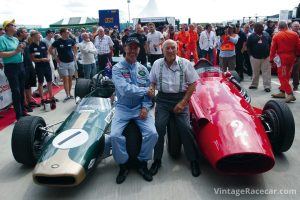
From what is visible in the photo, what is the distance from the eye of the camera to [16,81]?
233 inches

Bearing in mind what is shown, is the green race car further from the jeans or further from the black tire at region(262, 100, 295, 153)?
the jeans

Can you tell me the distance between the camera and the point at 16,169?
4113 mm

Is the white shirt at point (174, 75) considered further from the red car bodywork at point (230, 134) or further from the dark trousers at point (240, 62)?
the dark trousers at point (240, 62)

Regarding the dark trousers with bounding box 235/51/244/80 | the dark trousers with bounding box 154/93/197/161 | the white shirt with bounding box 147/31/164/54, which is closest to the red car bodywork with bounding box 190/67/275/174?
the dark trousers with bounding box 154/93/197/161

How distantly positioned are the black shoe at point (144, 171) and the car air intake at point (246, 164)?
2.77 ft

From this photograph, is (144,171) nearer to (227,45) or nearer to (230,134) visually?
(230,134)

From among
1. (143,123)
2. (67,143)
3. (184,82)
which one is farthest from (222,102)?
(67,143)

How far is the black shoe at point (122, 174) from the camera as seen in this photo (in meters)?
3.64

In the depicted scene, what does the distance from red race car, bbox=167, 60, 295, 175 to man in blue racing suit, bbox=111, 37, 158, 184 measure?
→ 0.44 meters

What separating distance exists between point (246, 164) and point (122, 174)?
1457 millimetres

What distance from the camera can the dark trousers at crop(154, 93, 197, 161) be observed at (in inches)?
153

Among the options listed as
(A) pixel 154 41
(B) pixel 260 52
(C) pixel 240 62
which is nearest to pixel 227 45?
(C) pixel 240 62

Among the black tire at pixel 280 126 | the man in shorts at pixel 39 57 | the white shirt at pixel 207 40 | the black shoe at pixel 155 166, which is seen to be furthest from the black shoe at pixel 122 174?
the white shirt at pixel 207 40

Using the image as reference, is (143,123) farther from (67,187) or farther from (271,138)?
(271,138)
